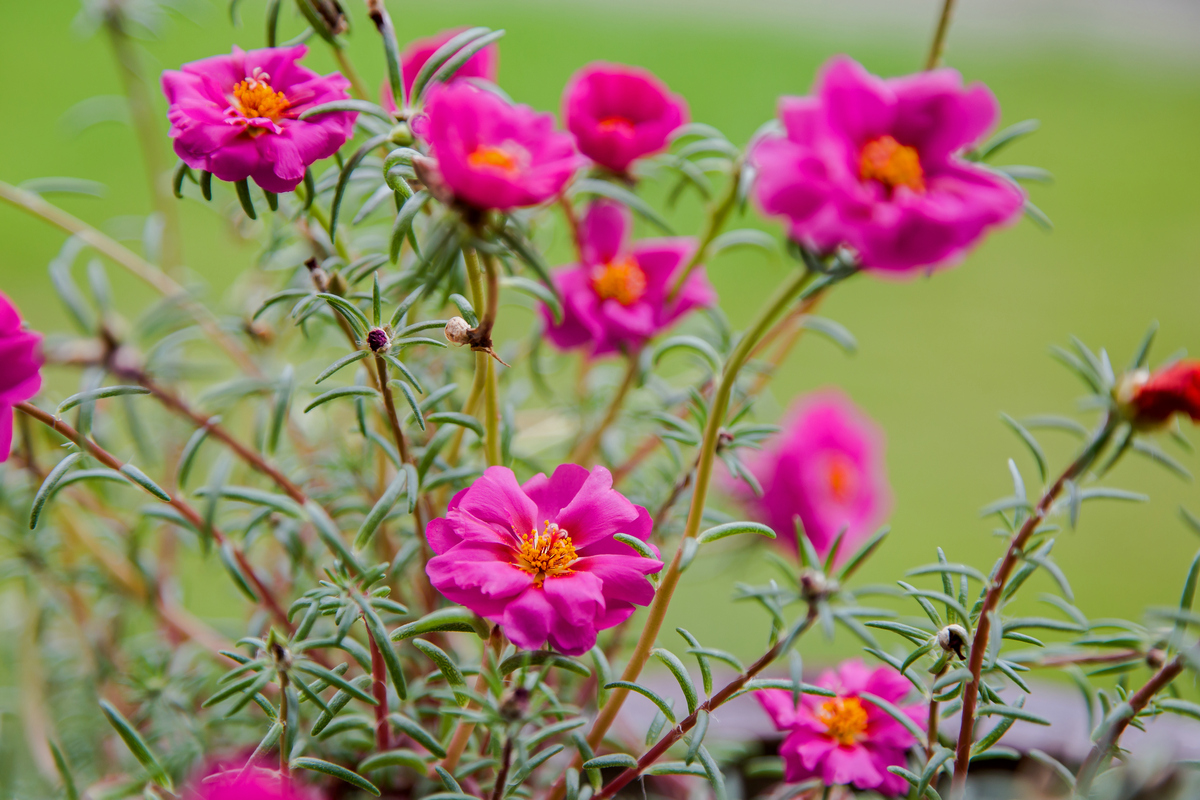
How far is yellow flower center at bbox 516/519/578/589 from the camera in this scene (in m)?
0.29

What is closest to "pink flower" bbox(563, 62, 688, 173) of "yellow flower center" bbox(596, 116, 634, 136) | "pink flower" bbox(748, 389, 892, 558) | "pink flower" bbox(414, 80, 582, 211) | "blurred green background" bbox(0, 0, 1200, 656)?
"yellow flower center" bbox(596, 116, 634, 136)

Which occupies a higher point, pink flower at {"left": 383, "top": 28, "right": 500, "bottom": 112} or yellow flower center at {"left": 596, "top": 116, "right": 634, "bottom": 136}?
pink flower at {"left": 383, "top": 28, "right": 500, "bottom": 112}

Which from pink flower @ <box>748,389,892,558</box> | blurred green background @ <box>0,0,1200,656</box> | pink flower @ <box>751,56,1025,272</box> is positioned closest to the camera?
pink flower @ <box>751,56,1025,272</box>

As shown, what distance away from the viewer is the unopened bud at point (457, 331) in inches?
11.0

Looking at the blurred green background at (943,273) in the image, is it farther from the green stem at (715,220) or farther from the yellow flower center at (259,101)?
the yellow flower center at (259,101)

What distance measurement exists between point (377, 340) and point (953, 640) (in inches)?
9.1

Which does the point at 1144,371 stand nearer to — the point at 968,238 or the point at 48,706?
the point at 968,238

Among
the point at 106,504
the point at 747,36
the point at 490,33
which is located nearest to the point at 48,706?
the point at 106,504

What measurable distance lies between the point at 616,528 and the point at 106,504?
0.37m

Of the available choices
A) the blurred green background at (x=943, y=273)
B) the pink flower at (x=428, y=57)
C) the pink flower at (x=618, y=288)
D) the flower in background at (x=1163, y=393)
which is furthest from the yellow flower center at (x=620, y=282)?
the blurred green background at (x=943, y=273)

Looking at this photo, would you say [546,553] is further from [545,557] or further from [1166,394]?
[1166,394]

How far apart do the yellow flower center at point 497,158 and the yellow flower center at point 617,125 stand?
0.45 feet

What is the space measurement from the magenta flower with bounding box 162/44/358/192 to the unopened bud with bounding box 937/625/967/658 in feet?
0.91

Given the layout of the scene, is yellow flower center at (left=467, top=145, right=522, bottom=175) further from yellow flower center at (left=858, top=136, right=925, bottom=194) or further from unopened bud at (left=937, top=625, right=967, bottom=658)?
unopened bud at (left=937, top=625, right=967, bottom=658)
